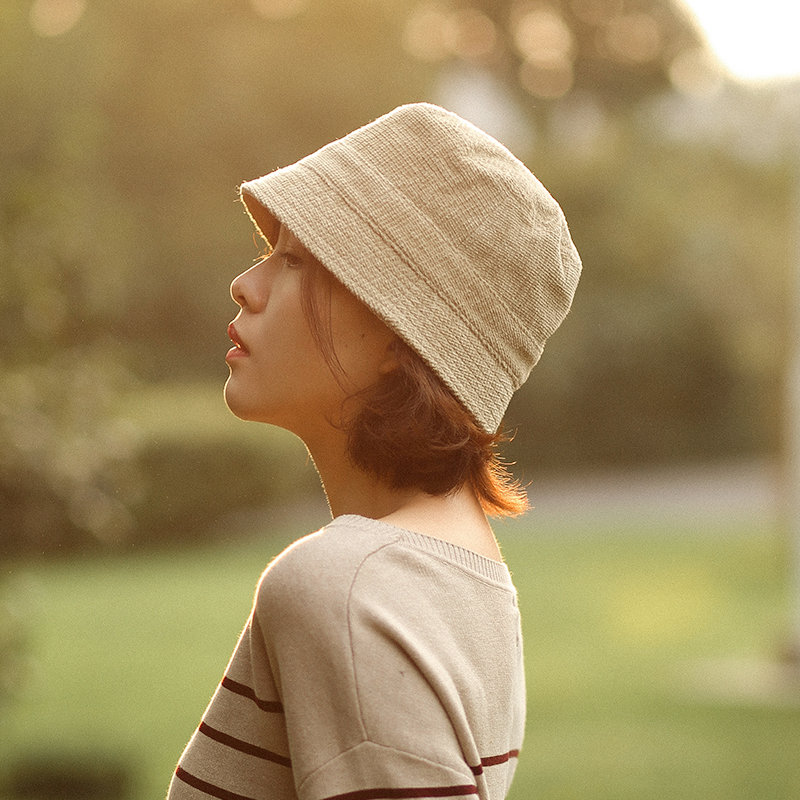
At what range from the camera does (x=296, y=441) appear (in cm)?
1345

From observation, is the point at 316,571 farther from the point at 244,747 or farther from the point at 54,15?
the point at 54,15

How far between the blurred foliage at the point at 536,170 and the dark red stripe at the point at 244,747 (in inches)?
359

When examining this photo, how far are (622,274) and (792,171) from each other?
107 inches

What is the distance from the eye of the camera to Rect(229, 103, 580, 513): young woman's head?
1.37 m

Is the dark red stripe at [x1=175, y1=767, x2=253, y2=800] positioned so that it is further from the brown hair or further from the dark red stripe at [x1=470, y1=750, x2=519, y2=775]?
the brown hair

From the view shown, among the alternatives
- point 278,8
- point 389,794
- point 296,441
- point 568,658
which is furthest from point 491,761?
point 278,8

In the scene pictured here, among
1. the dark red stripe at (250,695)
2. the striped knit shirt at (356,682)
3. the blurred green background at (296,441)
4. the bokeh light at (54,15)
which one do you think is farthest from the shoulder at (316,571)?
the bokeh light at (54,15)

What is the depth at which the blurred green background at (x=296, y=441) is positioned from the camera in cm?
433

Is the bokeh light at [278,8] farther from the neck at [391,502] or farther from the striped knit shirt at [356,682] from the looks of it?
the striped knit shirt at [356,682]

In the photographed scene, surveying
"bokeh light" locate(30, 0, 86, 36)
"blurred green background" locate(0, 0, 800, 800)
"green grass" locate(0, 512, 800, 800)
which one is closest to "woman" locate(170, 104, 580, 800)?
"blurred green background" locate(0, 0, 800, 800)

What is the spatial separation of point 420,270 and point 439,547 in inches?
13.1

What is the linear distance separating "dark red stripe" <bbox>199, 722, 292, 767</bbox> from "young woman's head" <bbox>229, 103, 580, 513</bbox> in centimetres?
36

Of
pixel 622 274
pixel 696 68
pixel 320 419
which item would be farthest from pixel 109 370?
pixel 696 68

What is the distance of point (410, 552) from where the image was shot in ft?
4.20
